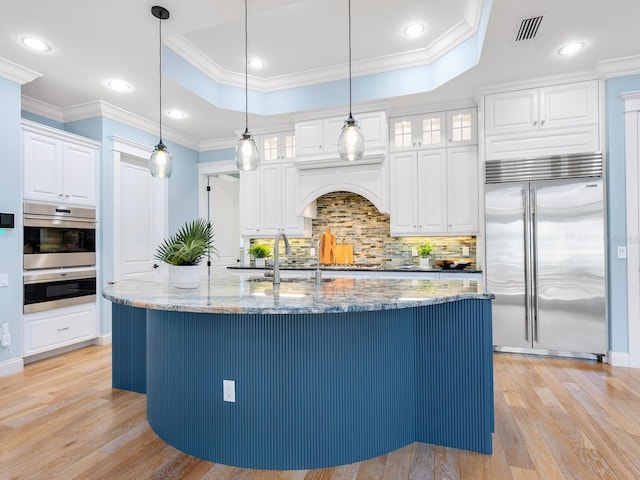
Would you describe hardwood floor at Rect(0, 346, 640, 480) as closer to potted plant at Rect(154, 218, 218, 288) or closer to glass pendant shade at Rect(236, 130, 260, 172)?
potted plant at Rect(154, 218, 218, 288)

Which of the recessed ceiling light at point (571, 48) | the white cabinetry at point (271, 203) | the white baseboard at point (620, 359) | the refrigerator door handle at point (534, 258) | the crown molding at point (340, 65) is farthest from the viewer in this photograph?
the white cabinetry at point (271, 203)

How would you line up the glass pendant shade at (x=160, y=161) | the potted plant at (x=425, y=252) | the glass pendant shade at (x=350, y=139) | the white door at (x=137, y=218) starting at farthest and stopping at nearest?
the white door at (x=137, y=218)
the potted plant at (x=425, y=252)
the glass pendant shade at (x=160, y=161)
the glass pendant shade at (x=350, y=139)

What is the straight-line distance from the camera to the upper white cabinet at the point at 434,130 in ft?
14.3

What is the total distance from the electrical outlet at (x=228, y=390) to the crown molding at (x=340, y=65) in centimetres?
306

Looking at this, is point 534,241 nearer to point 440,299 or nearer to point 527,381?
point 527,381

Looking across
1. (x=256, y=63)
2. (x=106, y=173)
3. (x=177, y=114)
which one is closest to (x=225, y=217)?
(x=177, y=114)

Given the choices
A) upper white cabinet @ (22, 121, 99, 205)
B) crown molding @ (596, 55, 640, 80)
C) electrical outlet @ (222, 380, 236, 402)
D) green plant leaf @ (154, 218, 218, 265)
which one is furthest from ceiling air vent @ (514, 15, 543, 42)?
upper white cabinet @ (22, 121, 99, 205)

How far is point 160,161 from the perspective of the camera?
308 centimetres

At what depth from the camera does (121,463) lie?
6.57 ft

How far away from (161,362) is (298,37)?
3.03 meters

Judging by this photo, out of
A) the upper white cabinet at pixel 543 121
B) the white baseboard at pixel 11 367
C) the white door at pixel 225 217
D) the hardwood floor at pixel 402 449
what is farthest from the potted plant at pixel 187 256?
the white door at pixel 225 217

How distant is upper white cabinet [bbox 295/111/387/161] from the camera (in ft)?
14.6

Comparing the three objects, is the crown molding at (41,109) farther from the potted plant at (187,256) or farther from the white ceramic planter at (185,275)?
the white ceramic planter at (185,275)

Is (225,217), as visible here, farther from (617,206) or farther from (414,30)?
(617,206)
